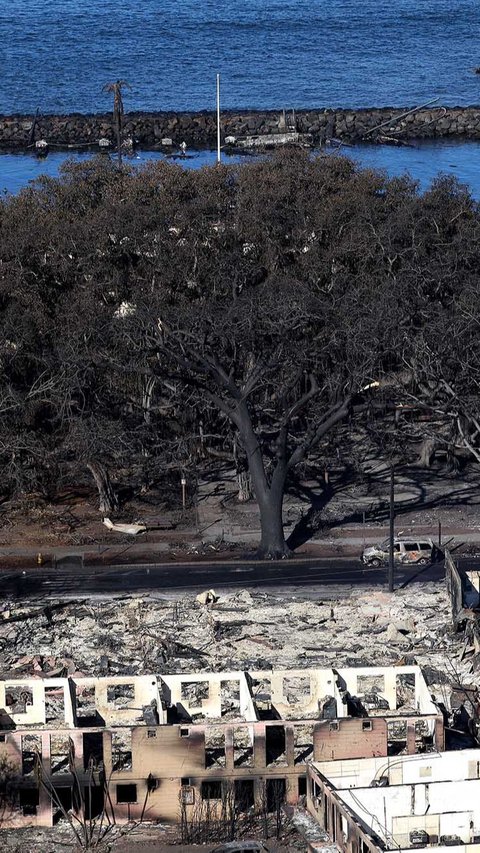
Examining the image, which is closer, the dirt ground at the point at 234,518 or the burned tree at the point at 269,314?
the burned tree at the point at 269,314

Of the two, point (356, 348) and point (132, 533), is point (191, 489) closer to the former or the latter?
point (132, 533)

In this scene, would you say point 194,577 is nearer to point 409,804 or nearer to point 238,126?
point 409,804

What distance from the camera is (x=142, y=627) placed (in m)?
56.3

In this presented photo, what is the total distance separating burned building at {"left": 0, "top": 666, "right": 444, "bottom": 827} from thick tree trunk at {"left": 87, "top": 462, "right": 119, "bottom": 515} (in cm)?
1758

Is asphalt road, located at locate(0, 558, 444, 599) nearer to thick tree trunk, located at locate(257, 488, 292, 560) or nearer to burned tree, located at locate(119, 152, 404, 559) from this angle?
thick tree trunk, located at locate(257, 488, 292, 560)

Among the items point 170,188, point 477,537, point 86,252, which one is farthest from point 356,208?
point 477,537

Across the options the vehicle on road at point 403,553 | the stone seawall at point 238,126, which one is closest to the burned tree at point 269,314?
the vehicle on road at point 403,553

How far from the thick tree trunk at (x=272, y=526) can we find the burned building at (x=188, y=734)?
13.5 metres

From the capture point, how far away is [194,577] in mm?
Answer: 62469

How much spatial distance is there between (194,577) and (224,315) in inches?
472

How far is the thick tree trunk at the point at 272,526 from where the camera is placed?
64.2 meters

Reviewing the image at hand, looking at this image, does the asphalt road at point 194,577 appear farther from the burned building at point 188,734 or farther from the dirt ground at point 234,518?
the burned building at point 188,734

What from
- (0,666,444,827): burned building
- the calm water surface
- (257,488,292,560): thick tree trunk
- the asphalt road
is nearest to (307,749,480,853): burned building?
(0,666,444,827): burned building

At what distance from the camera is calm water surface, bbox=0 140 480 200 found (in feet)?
499
